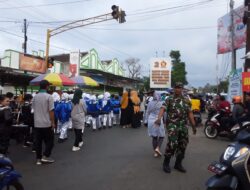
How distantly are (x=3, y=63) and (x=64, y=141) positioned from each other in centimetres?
1628

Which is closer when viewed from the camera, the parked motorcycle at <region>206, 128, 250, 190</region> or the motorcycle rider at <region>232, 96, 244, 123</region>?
the parked motorcycle at <region>206, 128, 250, 190</region>

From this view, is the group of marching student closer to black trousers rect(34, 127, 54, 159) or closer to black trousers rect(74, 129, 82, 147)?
black trousers rect(74, 129, 82, 147)

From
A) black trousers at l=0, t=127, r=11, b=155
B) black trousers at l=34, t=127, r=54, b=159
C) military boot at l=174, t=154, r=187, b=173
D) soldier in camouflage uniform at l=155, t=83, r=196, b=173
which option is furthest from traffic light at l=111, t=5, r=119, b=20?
military boot at l=174, t=154, r=187, b=173

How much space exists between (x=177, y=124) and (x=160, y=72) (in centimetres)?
1586

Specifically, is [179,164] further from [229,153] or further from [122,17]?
[122,17]

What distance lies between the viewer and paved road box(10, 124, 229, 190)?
5.72 metres

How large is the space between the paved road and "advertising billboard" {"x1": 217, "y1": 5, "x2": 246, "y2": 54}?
1497cm

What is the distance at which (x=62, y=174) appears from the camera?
6430 mm

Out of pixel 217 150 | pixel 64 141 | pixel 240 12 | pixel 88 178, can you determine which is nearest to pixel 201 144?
pixel 217 150

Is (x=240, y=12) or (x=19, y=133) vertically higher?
(x=240, y=12)

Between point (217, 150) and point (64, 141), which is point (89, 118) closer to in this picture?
point (64, 141)

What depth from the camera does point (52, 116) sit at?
7082 mm

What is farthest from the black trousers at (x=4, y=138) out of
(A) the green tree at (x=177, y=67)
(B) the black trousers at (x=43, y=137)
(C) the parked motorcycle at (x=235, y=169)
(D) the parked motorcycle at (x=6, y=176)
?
(A) the green tree at (x=177, y=67)

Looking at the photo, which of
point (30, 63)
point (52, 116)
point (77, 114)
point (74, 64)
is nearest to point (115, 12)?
point (77, 114)
